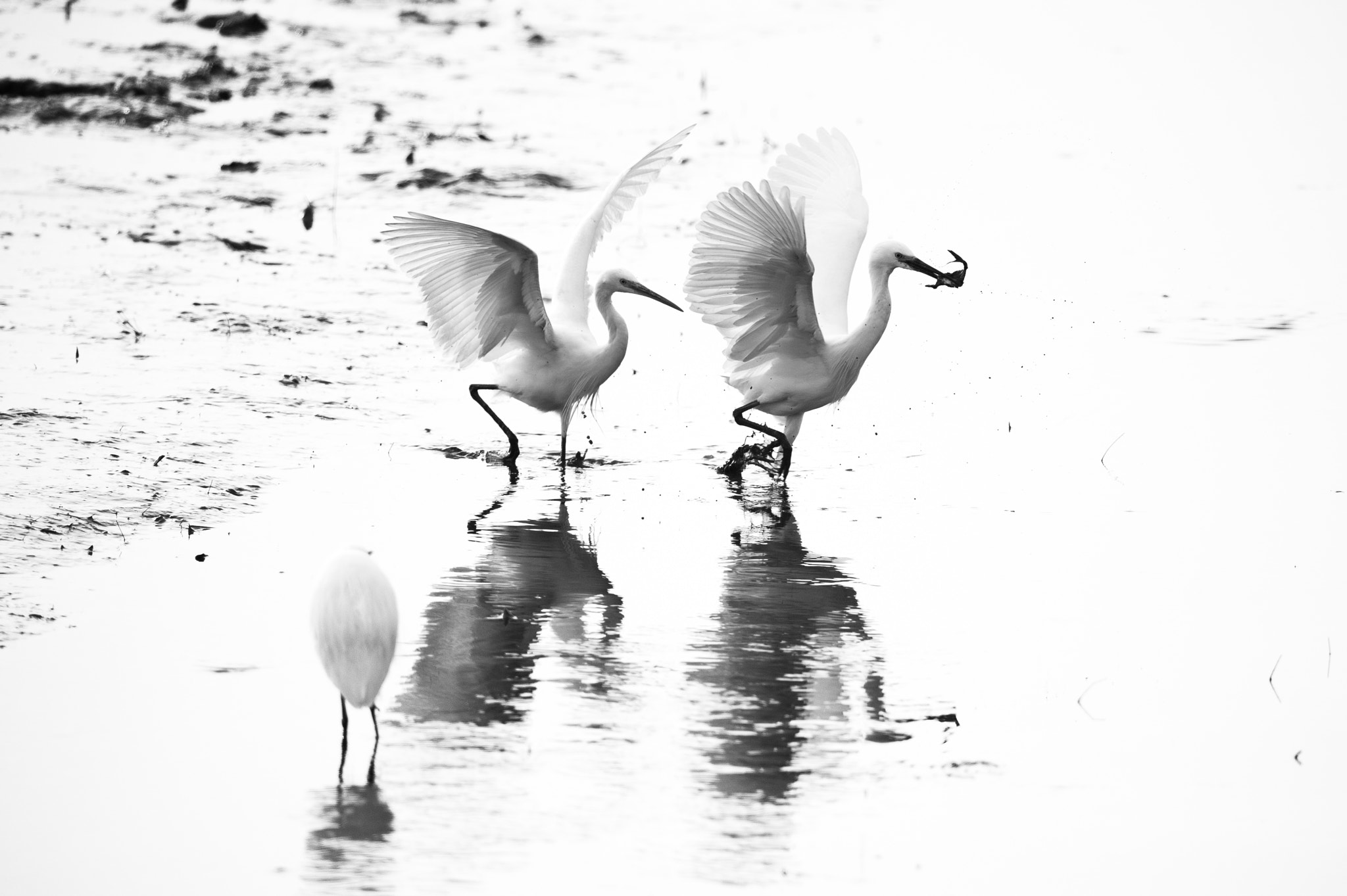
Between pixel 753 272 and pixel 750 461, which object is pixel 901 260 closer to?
pixel 753 272

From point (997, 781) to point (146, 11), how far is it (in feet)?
60.1

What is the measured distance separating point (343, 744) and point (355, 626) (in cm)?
41

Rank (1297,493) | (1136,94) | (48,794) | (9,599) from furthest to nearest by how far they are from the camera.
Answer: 1. (1136,94)
2. (1297,493)
3. (9,599)
4. (48,794)

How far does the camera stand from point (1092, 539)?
7.64 metres

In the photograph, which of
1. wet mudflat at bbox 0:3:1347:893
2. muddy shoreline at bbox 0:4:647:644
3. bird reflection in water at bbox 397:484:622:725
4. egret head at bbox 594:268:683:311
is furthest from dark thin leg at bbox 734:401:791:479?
muddy shoreline at bbox 0:4:647:644

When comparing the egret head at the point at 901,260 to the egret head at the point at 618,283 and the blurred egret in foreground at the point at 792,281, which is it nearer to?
the blurred egret in foreground at the point at 792,281

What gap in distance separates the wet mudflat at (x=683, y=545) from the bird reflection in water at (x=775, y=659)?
0.09ft

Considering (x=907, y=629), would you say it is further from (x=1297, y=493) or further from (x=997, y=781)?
(x=1297, y=493)

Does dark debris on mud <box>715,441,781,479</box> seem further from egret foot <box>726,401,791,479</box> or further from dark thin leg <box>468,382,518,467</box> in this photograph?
dark thin leg <box>468,382,518,467</box>

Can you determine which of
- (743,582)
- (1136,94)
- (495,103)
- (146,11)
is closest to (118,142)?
(495,103)

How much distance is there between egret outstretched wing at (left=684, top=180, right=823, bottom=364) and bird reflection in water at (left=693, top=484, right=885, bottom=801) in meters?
1.11

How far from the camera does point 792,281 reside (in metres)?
8.27

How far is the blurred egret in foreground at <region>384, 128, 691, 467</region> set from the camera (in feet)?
27.5

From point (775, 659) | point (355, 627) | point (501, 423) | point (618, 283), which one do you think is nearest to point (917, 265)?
point (618, 283)
